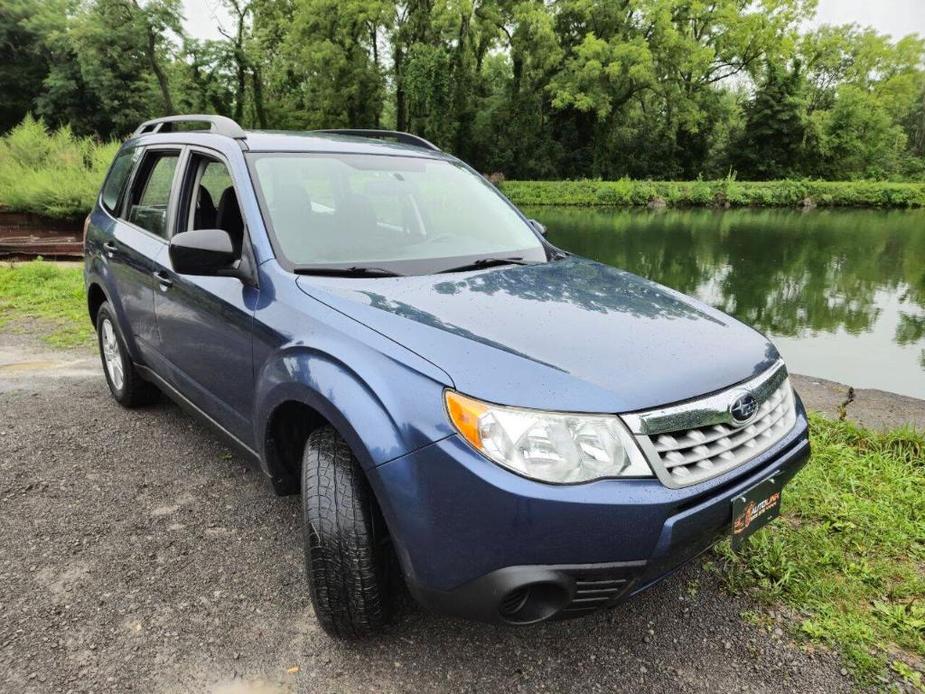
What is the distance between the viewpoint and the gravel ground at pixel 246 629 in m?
2.00

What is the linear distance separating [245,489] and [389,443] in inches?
65.6

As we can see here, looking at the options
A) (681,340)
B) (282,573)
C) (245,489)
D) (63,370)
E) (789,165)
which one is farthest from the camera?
(789,165)

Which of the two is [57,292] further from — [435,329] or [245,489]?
[435,329]

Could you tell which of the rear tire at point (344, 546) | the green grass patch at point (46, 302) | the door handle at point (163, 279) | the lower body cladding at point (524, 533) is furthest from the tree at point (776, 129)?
the rear tire at point (344, 546)

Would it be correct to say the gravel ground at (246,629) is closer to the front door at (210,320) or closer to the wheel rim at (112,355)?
the front door at (210,320)

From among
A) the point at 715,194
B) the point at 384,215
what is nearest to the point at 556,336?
the point at 384,215

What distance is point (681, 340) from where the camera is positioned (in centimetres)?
205

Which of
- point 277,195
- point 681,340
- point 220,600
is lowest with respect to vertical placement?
point 220,600

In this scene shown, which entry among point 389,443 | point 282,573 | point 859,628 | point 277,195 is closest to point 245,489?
point 282,573

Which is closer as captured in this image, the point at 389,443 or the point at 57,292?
the point at 389,443

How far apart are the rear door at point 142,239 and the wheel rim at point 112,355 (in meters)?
0.40

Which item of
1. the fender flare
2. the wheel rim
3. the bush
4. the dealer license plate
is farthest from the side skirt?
the bush

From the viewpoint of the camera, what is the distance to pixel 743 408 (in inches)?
74.7

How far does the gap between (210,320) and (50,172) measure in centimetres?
1088
